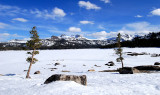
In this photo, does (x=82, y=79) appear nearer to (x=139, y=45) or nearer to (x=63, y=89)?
(x=63, y=89)

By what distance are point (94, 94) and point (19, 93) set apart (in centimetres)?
464

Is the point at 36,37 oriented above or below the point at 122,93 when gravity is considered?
above

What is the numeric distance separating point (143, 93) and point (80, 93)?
4398 mm

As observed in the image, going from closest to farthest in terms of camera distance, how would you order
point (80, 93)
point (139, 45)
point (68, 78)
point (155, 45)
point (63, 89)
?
point (80, 93) → point (63, 89) → point (68, 78) → point (155, 45) → point (139, 45)

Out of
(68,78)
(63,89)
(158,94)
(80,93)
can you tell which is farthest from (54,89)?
(158,94)

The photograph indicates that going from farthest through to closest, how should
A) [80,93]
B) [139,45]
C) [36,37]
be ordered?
[139,45] → [36,37] → [80,93]

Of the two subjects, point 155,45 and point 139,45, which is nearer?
point 155,45

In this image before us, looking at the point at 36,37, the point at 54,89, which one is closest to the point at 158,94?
the point at 54,89

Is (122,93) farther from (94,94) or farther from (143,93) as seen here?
(94,94)

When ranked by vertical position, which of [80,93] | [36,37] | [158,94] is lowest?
[158,94]

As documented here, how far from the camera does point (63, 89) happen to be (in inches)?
311

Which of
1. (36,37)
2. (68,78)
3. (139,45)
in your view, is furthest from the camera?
(139,45)

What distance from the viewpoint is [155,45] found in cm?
11744

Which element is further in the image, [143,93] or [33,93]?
[143,93]
